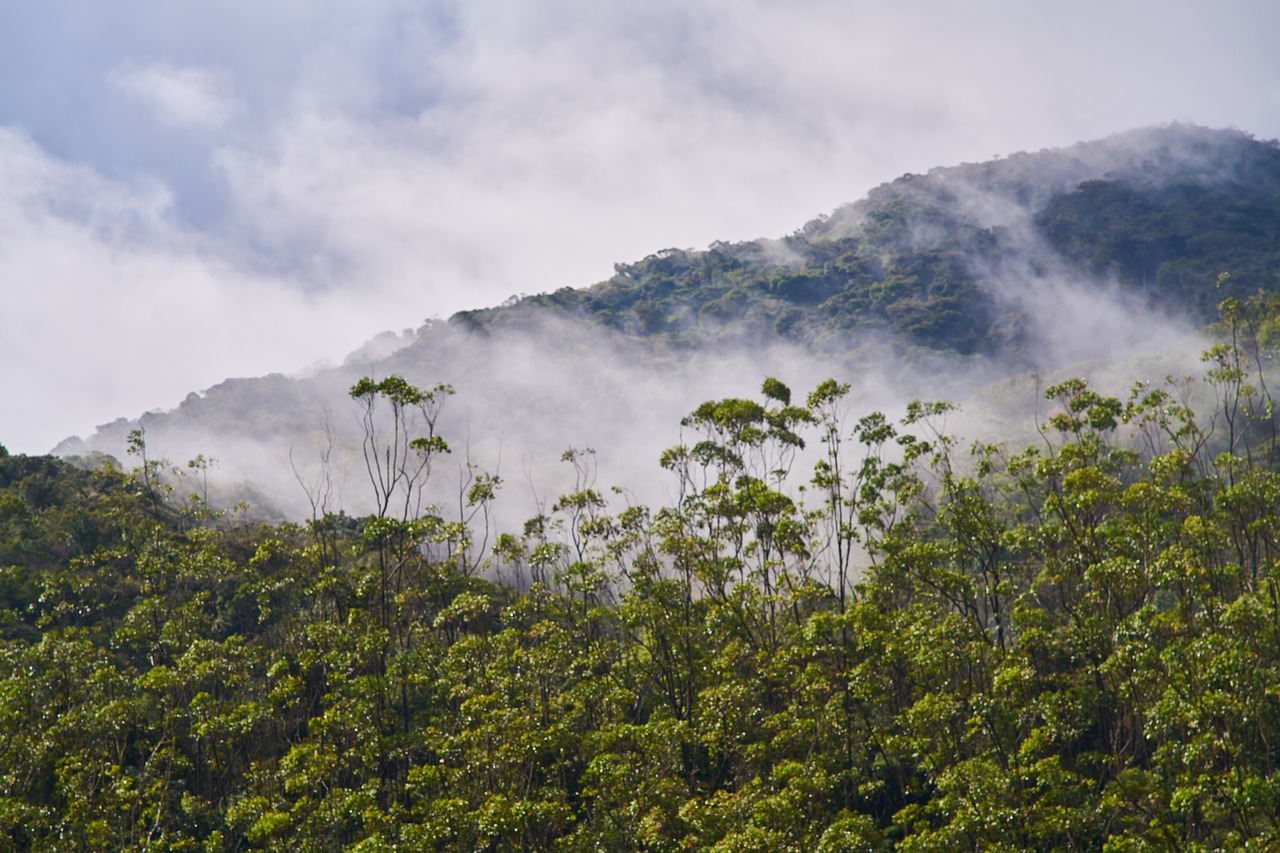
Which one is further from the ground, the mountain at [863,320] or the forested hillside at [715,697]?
the mountain at [863,320]

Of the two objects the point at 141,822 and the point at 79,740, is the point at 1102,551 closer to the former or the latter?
the point at 141,822

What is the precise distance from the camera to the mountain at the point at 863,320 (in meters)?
123

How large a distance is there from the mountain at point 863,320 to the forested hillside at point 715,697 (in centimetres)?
7093

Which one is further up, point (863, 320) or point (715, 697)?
point (863, 320)

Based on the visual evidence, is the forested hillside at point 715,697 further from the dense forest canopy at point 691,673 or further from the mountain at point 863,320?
the mountain at point 863,320

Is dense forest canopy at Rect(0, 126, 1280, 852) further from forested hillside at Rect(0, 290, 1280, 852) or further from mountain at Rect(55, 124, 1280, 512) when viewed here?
mountain at Rect(55, 124, 1280, 512)

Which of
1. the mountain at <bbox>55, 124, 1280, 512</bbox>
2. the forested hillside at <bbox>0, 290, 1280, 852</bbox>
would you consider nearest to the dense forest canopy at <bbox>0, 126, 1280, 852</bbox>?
the forested hillside at <bbox>0, 290, 1280, 852</bbox>

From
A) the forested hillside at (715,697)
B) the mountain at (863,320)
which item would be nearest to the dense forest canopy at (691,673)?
the forested hillside at (715,697)

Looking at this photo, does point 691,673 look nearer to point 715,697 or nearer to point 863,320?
point 715,697

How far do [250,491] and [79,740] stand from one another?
74438mm

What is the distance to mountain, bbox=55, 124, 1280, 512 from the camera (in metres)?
123

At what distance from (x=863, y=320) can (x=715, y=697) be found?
5151 inches

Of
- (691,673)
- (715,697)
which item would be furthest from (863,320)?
(715,697)

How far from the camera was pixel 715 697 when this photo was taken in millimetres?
24344
